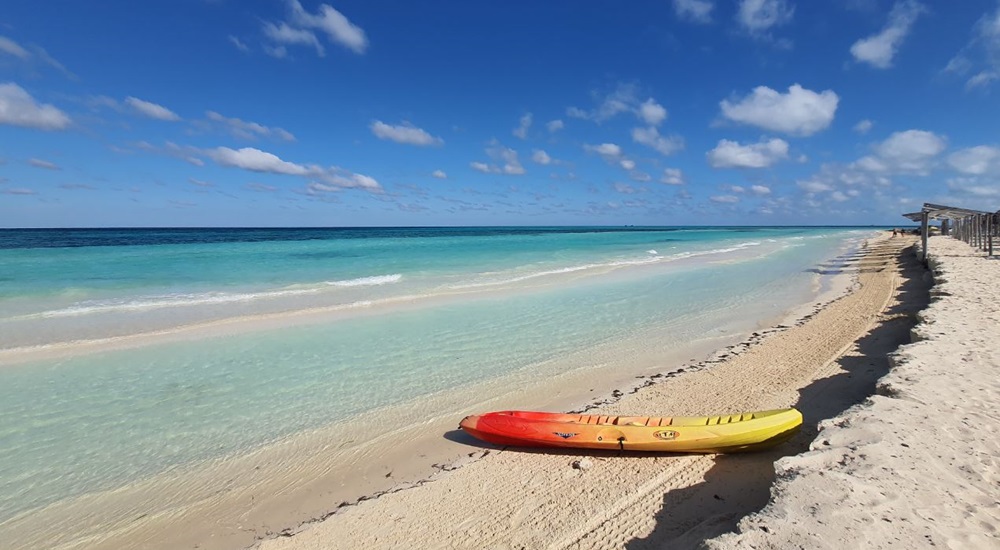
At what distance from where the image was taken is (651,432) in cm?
499

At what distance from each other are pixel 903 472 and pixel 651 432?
2089 millimetres

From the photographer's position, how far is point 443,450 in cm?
543

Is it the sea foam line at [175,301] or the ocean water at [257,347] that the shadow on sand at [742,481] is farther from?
the sea foam line at [175,301]

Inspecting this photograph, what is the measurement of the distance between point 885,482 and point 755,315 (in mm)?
9367

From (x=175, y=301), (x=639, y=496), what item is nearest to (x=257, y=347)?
(x=175, y=301)

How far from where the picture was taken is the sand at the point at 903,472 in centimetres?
304

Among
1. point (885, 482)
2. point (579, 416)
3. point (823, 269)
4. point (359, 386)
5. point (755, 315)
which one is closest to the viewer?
point (885, 482)

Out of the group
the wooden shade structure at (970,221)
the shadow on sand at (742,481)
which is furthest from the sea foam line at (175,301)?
the wooden shade structure at (970,221)

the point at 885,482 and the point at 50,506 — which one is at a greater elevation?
the point at 885,482

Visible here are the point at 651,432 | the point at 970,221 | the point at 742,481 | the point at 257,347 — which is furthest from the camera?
the point at 970,221

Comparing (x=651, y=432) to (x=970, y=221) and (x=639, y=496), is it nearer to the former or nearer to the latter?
(x=639, y=496)

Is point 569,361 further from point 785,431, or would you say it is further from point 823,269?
point 823,269

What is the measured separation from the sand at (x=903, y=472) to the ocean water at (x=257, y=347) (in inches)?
166

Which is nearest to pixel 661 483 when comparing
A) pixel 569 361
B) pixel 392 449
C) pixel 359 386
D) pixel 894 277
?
pixel 392 449
